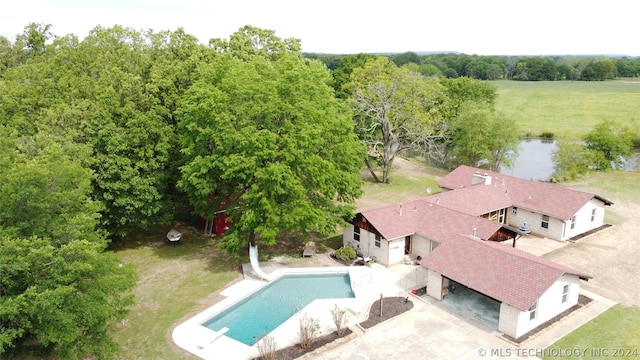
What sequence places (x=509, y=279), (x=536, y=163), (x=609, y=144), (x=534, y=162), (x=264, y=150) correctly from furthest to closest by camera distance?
(x=534, y=162)
(x=536, y=163)
(x=609, y=144)
(x=264, y=150)
(x=509, y=279)

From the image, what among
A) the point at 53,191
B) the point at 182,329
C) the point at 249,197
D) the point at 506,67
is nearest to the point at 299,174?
the point at 249,197

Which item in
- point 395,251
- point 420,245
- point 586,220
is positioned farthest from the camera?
point 586,220

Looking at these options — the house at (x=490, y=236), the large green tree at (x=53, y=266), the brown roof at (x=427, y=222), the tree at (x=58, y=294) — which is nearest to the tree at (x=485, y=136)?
the house at (x=490, y=236)

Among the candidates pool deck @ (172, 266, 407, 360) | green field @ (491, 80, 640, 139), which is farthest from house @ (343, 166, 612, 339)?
green field @ (491, 80, 640, 139)

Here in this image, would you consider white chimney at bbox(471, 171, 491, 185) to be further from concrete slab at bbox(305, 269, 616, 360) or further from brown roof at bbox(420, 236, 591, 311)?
concrete slab at bbox(305, 269, 616, 360)

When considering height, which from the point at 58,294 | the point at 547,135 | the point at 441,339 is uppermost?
the point at 58,294

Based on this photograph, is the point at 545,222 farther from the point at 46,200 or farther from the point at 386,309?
the point at 46,200

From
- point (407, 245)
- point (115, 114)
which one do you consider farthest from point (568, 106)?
point (115, 114)
